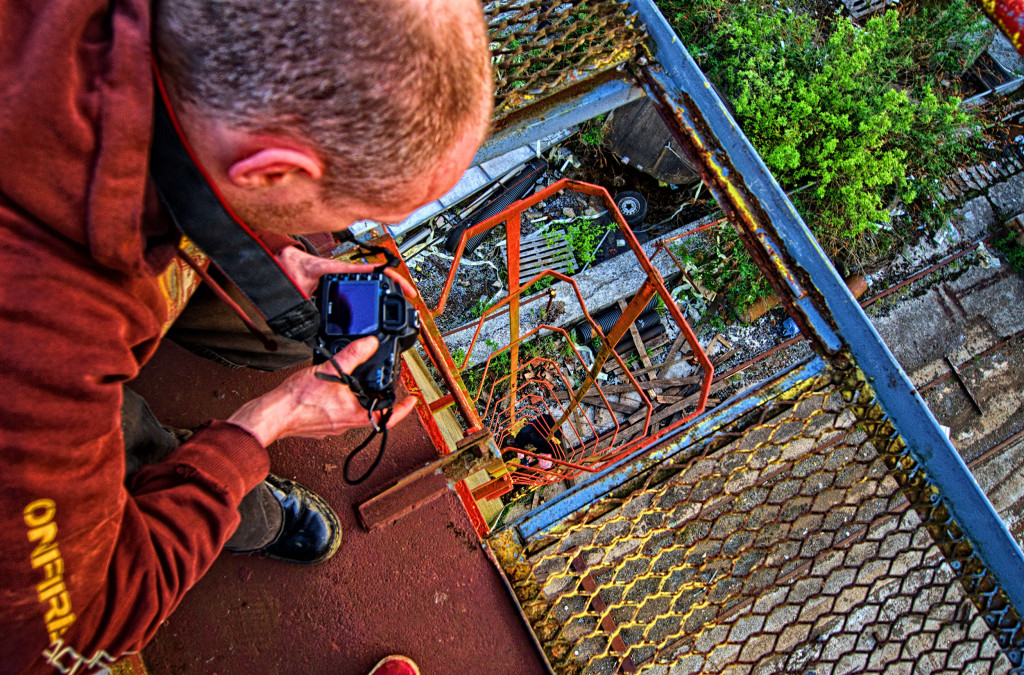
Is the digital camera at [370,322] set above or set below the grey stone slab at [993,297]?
above

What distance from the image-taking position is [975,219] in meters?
6.60

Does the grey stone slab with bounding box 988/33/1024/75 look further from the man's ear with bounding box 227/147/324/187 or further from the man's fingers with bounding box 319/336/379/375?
the man's ear with bounding box 227/147/324/187

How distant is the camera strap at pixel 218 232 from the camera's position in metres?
1.11

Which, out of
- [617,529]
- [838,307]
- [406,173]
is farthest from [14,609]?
[617,529]

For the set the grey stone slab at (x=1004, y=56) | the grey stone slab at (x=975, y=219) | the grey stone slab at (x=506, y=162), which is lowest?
the grey stone slab at (x=975, y=219)

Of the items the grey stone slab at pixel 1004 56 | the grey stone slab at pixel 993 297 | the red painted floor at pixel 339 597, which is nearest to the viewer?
the red painted floor at pixel 339 597

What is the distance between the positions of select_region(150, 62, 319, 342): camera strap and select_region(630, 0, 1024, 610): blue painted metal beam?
1.75 meters

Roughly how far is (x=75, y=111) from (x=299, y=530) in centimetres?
145

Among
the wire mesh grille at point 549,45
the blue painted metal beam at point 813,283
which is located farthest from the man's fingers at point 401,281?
the blue painted metal beam at point 813,283

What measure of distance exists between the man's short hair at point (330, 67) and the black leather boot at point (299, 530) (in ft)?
4.30

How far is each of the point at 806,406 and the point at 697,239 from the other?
228cm

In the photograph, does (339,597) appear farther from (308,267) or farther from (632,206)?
(632,206)

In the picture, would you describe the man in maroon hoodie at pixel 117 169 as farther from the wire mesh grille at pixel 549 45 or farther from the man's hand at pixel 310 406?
the wire mesh grille at pixel 549 45

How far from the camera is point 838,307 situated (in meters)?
2.06
